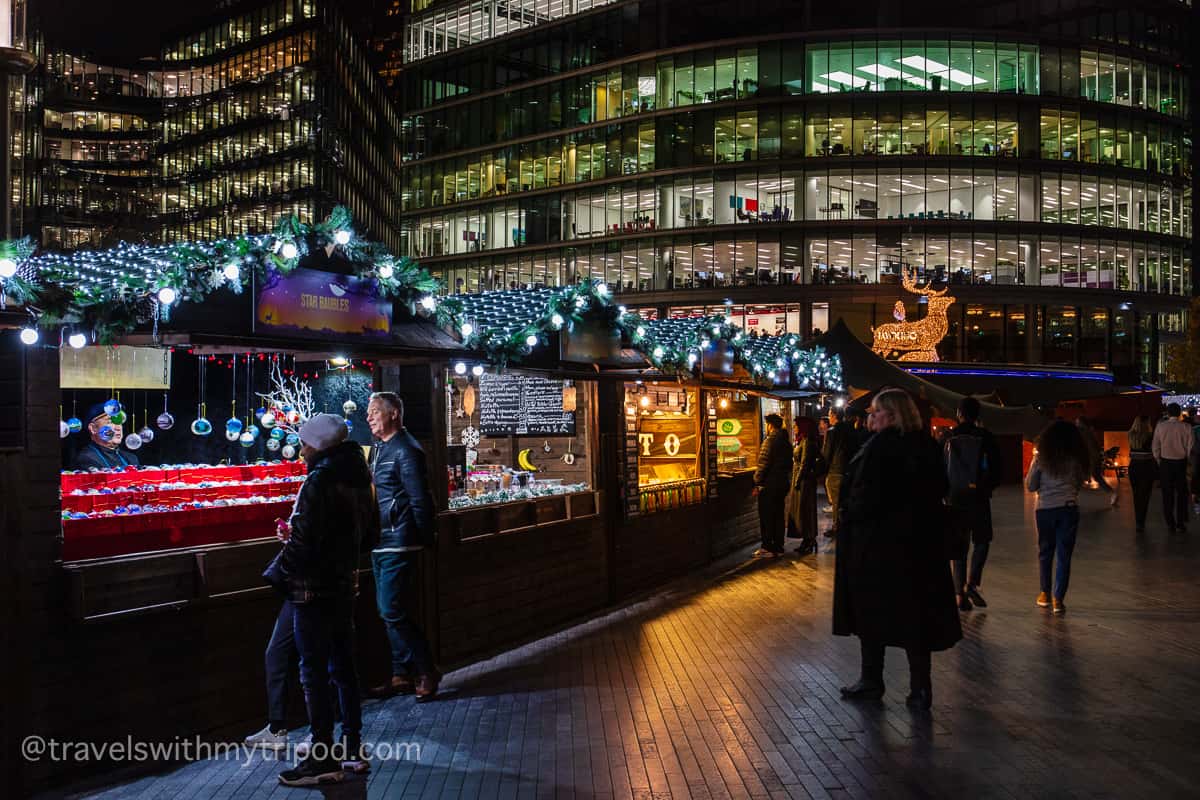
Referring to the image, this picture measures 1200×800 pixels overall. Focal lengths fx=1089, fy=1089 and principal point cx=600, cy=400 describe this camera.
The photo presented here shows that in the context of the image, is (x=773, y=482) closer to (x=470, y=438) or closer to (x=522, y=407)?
(x=522, y=407)

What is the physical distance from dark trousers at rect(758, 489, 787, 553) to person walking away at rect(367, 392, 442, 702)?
851 centimetres

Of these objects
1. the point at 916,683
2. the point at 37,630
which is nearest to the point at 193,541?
the point at 37,630

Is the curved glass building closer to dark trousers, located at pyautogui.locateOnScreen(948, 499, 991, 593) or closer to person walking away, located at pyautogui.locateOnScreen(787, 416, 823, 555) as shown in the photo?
person walking away, located at pyautogui.locateOnScreen(787, 416, 823, 555)

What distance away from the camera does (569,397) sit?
35.6 ft

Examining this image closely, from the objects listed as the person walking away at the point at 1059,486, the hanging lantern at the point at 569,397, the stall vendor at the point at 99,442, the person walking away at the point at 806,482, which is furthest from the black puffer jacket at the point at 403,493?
the person walking away at the point at 806,482

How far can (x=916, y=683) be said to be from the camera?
256 inches

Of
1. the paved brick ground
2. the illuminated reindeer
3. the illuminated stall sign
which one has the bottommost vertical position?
the paved brick ground

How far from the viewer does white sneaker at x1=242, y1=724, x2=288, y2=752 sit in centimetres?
577

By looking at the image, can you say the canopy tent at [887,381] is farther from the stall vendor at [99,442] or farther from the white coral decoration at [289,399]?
the stall vendor at [99,442]

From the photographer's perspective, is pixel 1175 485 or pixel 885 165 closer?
pixel 1175 485

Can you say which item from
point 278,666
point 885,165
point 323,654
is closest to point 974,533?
point 278,666

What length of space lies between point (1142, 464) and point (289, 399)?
551 inches

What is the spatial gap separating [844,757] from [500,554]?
3.72 meters

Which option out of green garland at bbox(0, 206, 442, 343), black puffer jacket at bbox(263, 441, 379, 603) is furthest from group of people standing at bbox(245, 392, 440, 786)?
green garland at bbox(0, 206, 442, 343)
